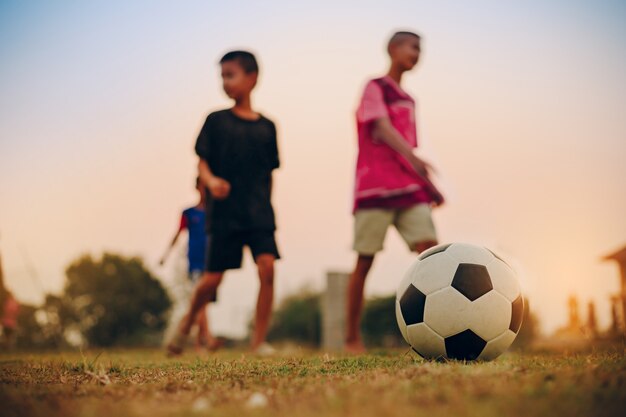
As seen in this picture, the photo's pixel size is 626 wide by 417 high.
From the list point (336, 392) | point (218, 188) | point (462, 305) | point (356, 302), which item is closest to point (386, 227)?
point (356, 302)

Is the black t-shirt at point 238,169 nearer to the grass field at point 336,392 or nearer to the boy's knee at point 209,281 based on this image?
the boy's knee at point 209,281

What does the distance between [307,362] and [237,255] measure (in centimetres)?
210

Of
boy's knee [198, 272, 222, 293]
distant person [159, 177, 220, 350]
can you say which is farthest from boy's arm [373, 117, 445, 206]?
distant person [159, 177, 220, 350]

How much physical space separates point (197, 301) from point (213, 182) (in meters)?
1.19

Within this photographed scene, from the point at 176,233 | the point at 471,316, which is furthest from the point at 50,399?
the point at 176,233

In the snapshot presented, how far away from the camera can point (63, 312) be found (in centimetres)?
3575

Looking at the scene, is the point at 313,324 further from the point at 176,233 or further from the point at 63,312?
the point at 176,233

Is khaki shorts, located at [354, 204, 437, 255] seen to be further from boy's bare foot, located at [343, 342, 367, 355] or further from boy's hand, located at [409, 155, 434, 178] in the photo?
boy's bare foot, located at [343, 342, 367, 355]

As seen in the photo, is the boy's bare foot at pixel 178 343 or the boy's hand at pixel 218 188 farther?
the boy's bare foot at pixel 178 343

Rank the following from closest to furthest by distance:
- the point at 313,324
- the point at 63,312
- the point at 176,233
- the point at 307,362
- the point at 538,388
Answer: the point at 538,388 → the point at 307,362 → the point at 176,233 → the point at 313,324 → the point at 63,312

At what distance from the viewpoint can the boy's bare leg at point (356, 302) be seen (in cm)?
587

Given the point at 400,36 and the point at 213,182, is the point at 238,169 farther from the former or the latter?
the point at 400,36

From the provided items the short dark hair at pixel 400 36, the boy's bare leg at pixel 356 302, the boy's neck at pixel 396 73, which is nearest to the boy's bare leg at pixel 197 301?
the boy's bare leg at pixel 356 302

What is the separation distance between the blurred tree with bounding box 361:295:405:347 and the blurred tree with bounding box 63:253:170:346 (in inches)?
688
